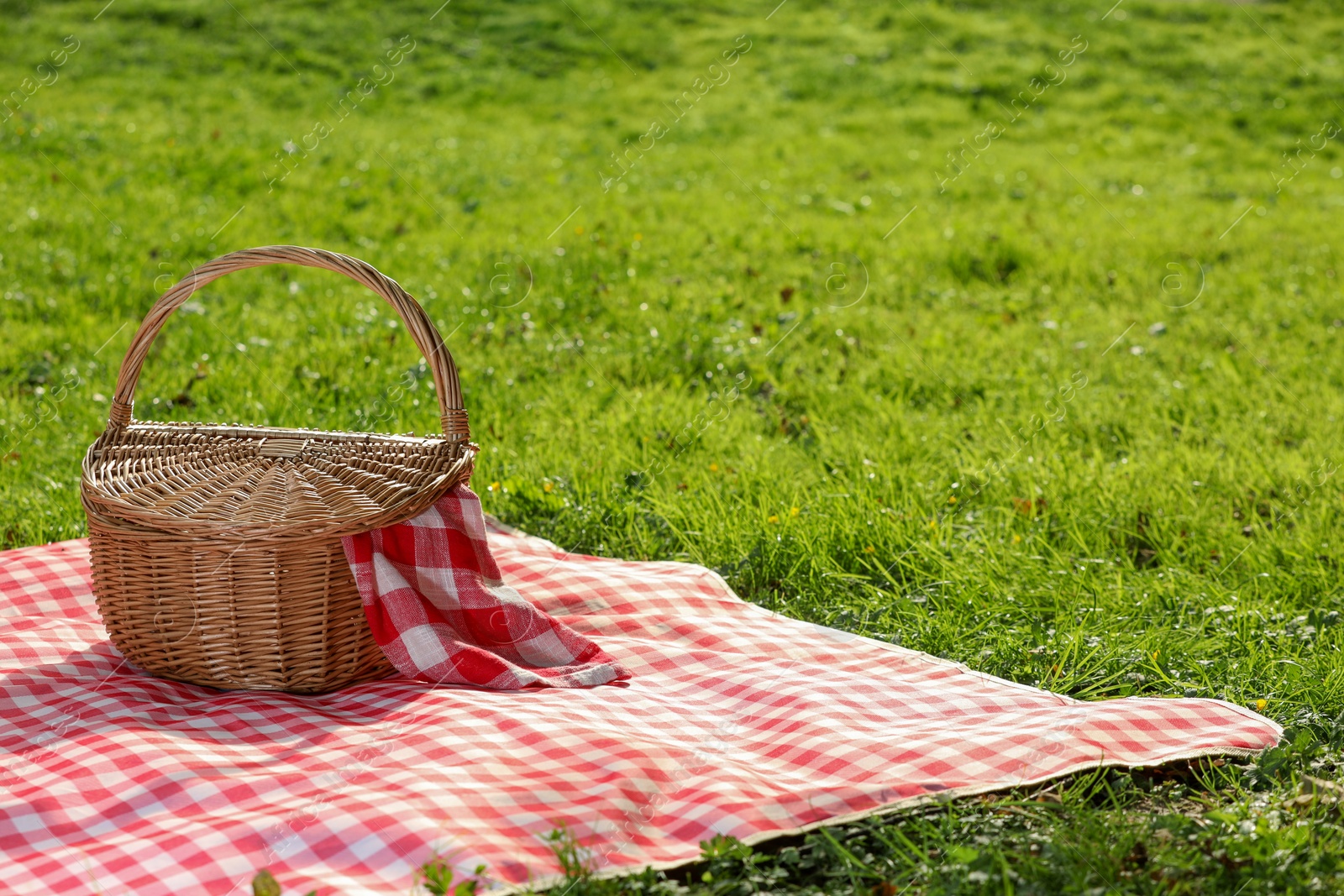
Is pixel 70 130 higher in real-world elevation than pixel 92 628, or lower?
higher

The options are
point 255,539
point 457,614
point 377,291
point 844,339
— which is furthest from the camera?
point 844,339

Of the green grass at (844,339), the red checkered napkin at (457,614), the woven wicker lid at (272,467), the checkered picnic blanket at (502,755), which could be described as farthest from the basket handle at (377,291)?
the green grass at (844,339)

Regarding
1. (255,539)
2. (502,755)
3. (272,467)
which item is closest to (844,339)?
(272,467)

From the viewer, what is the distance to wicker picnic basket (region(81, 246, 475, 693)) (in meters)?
2.91

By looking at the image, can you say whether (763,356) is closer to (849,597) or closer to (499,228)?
(849,597)

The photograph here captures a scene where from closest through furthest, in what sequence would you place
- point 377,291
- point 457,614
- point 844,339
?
point 377,291 < point 457,614 < point 844,339

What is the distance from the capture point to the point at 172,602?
2975 mm

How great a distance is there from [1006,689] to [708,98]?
10.2 m

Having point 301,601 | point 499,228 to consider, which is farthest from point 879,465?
point 499,228

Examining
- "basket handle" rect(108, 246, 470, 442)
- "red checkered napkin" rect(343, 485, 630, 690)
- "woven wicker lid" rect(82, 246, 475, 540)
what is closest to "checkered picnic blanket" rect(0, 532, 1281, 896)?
"red checkered napkin" rect(343, 485, 630, 690)

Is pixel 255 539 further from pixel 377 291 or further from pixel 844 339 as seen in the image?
pixel 844 339

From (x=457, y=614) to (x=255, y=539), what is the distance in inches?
22.3

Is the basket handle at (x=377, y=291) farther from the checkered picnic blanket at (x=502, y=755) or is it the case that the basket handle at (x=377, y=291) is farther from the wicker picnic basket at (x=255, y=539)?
the checkered picnic blanket at (x=502, y=755)

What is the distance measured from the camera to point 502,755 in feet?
8.40
